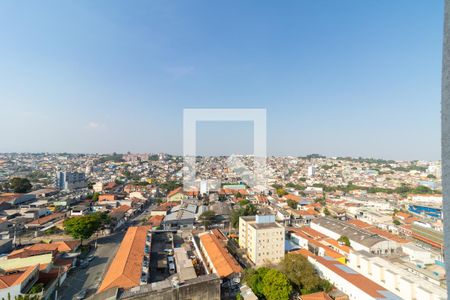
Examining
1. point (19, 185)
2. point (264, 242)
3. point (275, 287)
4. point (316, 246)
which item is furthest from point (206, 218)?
point (19, 185)

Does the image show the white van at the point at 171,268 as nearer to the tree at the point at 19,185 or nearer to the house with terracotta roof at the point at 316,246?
the house with terracotta roof at the point at 316,246

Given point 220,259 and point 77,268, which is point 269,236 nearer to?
point 220,259

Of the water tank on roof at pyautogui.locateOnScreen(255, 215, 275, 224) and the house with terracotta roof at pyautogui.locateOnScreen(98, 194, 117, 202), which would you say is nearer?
the water tank on roof at pyautogui.locateOnScreen(255, 215, 275, 224)

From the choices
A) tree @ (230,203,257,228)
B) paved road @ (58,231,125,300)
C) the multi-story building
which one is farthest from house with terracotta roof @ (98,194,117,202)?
tree @ (230,203,257,228)

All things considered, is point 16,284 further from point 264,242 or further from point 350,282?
point 350,282

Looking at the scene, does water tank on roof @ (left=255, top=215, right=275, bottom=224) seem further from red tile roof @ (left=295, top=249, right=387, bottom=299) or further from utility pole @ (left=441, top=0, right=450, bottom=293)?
utility pole @ (left=441, top=0, right=450, bottom=293)

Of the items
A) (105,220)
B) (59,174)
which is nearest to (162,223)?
(105,220)
